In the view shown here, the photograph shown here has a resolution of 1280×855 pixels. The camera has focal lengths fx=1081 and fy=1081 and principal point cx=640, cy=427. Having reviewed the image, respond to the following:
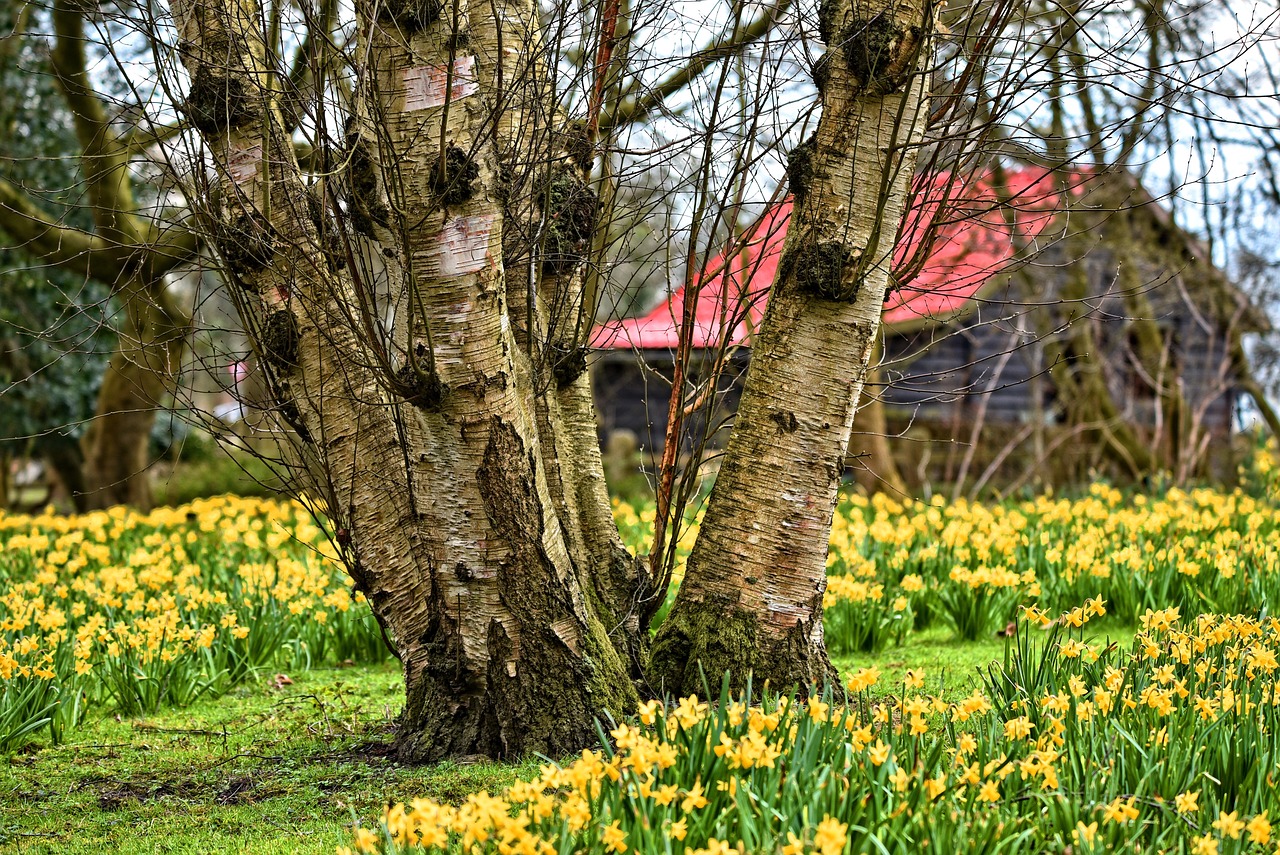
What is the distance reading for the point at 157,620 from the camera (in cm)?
504

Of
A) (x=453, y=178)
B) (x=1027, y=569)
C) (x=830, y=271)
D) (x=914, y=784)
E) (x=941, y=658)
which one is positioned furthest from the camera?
(x=1027, y=569)

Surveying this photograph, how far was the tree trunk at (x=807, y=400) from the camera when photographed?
370cm

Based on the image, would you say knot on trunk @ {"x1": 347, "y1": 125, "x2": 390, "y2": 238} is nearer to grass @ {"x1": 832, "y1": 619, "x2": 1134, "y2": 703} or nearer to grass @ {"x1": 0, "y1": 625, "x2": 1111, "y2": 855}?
grass @ {"x1": 0, "y1": 625, "x2": 1111, "y2": 855}

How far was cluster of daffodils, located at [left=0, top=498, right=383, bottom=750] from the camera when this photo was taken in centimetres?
458

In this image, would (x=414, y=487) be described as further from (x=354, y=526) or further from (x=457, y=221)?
(x=457, y=221)

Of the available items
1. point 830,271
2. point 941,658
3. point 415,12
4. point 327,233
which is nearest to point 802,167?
point 830,271

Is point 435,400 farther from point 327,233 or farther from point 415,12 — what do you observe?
point 415,12

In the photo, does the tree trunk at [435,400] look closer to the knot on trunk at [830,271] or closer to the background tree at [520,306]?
the background tree at [520,306]

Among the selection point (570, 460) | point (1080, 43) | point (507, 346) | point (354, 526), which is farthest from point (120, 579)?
point (1080, 43)

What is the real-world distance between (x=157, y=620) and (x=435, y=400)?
2572 millimetres

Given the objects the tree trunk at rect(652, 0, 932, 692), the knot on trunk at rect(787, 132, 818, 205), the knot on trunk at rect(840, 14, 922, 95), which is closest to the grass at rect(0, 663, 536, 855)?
the tree trunk at rect(652, 0, 932, 692)

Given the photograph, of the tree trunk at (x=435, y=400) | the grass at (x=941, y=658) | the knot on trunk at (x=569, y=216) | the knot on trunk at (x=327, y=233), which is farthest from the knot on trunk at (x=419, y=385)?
the grass at (x=941, y=658)

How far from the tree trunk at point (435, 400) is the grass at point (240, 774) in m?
0.29

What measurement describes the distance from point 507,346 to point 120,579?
12.2 ft
